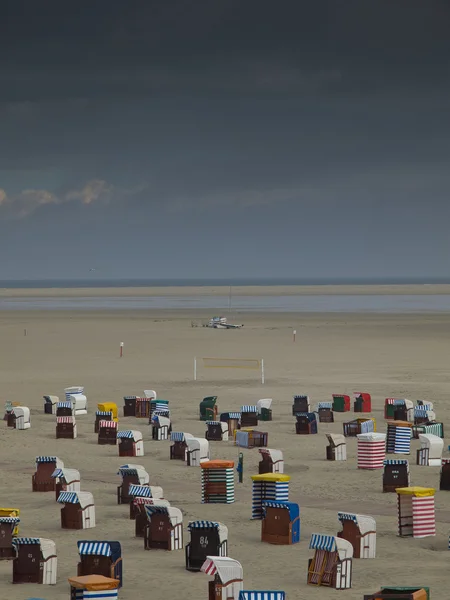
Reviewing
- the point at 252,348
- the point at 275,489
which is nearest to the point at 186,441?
the point at 275,489

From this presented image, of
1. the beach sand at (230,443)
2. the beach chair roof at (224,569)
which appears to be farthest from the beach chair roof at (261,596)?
the beach sand at (230,443)

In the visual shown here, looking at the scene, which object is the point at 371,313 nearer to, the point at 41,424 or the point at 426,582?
the point at 41,424

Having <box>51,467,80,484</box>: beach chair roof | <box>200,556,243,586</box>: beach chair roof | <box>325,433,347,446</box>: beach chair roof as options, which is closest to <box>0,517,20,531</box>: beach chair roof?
<box>51,467,80,484</box>: beach chair roof

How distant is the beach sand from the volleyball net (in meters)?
0.98

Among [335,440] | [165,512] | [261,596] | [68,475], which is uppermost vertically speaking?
[335,440]

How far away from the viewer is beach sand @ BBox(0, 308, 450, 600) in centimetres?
2297

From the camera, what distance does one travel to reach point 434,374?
63.1m

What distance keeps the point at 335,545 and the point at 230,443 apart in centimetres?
1844

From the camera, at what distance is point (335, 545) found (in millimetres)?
21750

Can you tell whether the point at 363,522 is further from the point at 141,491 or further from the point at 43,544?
the point at 43,544

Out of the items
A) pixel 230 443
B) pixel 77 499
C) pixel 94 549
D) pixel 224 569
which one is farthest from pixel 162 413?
pixel 224 569

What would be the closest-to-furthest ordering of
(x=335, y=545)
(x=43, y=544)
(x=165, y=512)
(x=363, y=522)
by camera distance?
1. (x=335, y=545)
2. (x=43, y=544)
3. (x=363, y=522)
4. (x=165, y=512)

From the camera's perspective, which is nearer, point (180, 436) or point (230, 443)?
point (180, 436)

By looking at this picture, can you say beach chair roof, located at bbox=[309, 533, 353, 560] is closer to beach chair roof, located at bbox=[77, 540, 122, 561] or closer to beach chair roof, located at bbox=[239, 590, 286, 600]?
beach chair roof, located at bbox=[239, 590, 286, 600]
